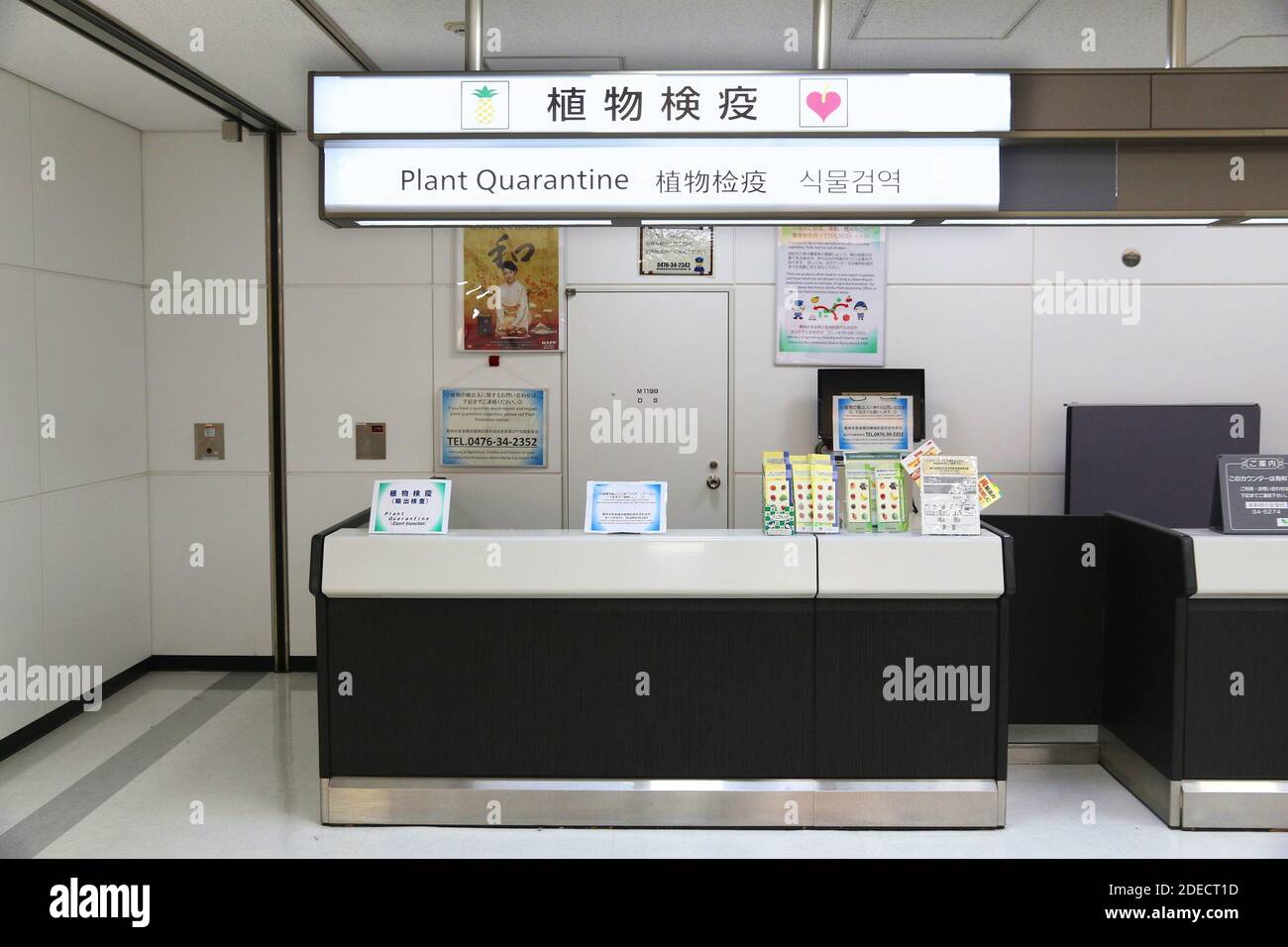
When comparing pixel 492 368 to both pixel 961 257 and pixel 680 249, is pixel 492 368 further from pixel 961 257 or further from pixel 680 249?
pixel 961 257

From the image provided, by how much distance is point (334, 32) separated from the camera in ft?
13.0

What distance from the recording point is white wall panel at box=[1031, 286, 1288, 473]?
5.45 metres

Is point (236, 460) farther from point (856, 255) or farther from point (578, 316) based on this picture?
point (856, 255)

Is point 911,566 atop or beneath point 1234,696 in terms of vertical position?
atop

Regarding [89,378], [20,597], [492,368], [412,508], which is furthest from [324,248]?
[412,508]

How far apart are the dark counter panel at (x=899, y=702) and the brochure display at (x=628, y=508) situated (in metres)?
0.66

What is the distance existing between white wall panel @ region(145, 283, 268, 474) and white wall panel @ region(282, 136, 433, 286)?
31 centimetres

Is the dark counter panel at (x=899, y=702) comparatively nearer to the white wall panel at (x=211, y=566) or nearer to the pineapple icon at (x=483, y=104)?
the pineapple icon at (x=483, y=104)

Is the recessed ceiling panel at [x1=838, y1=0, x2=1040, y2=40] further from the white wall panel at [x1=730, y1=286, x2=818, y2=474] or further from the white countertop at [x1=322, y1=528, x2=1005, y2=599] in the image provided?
the white countertop at [x1=322, y1=528, x2=1005, y2=599]

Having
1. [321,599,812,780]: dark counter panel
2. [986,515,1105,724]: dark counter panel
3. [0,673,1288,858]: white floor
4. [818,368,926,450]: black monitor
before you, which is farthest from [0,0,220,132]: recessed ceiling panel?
[986,515,1105,724]: dark counter panel

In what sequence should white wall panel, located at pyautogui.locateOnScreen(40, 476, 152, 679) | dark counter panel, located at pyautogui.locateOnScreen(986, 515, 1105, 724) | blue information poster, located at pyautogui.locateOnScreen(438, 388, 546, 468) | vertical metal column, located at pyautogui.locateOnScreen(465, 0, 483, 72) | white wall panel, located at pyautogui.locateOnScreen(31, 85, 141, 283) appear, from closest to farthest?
vertical metal column, located at pyautogui.locateOnScreen(465, 0, 483, 72) < dark counter panel, located at pyautogui.locateOnScreen(986, 515, 1105, 724) < white wall panel, located at pyautogui.locateOnScreen(31, 85, 141, 283) < white wall panel, located at pyautogui.locateOnScreen(40, 476, 152, 679) < blue information poster, located at pyautogui.locateOnScreen(438, 388, 546, 468)

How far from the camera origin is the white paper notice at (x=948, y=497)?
3.63 meters

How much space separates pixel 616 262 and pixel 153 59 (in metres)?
2.30

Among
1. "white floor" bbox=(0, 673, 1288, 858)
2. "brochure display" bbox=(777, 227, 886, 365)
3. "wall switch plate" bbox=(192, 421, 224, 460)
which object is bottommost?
"white floor" bbox=(0, 673, 1288, 858)
